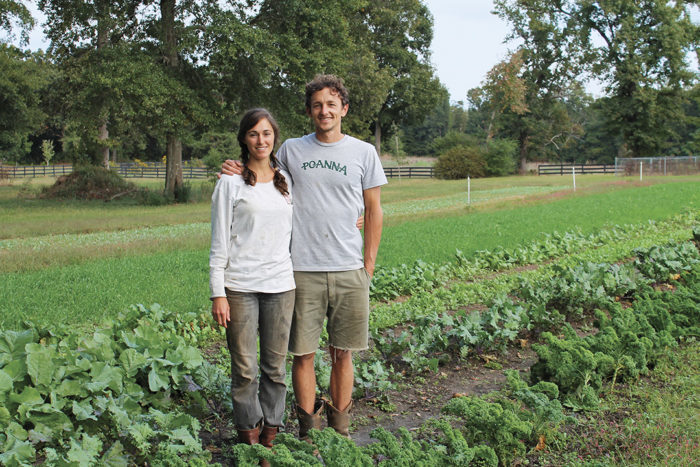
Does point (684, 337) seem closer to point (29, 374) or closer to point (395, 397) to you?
point (395, 397)

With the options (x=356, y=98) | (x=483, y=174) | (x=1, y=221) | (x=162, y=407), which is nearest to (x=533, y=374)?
(x=162, y=407)

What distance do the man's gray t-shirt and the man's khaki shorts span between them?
0.07 m

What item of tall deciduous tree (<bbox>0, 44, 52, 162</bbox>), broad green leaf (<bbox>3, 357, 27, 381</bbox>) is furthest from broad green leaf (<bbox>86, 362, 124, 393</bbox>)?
tall deciduous tree (<bbox>0, 44, 52, 162</bbox>)

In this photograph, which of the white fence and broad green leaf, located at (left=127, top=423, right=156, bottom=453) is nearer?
broad green leaf, located at (left=127, top=423, right=156, bottom=453)

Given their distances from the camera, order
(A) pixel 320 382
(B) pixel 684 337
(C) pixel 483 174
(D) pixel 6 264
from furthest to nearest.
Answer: (C) pixel 483 174
(D) pixel 6 264
(B) pixel 684 337
(A) pixel 320 382

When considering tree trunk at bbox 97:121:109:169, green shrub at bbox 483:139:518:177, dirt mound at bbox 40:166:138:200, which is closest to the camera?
tree trunk at bbox 97:121:109:169

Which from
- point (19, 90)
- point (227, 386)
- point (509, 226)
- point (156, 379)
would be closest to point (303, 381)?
point (227, 386)

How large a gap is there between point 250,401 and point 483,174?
55024 mm

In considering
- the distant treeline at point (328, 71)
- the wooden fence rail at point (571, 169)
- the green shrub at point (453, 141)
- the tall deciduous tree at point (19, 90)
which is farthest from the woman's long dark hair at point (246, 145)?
the green shrub at point (453, 141)

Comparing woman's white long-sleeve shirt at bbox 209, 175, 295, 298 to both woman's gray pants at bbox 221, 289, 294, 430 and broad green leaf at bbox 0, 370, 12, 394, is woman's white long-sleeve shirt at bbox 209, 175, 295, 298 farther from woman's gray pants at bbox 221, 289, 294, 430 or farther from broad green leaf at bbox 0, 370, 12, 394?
broad green leaf at bbox 0, 370, 12, 394

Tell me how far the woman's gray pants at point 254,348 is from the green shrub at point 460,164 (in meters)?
53.2

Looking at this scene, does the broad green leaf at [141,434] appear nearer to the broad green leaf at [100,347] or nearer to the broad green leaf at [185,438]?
the broad green leaf at [185,438]

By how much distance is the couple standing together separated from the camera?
3.58m

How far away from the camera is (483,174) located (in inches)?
2244
